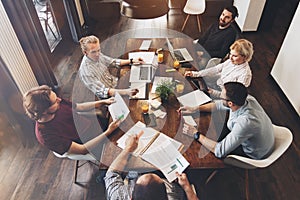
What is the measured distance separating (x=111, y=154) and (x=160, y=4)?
113 cm

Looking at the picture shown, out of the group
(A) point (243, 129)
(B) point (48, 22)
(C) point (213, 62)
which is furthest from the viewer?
(B) point (48, 22)

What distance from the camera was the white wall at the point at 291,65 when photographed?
2859mm

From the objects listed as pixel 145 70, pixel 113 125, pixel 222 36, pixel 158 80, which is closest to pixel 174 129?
pixel 113 125

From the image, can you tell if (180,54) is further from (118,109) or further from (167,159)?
(167,159)

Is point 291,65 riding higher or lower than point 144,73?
lower

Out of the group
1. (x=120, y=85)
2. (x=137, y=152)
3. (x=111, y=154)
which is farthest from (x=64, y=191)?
(x=120, y=85)

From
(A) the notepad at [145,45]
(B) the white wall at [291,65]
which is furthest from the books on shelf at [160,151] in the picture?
(B) the white wall at [291,65]

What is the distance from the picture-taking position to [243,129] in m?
1.68

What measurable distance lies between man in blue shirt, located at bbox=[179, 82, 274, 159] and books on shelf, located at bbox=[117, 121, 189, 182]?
0.22m

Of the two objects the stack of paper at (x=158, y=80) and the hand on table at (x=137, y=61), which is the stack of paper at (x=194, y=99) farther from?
the hand on table at (x=137, y=61)

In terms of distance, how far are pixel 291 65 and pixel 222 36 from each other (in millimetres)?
971

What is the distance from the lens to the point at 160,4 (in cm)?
128

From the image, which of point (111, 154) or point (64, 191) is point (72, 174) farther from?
point (111, 154)

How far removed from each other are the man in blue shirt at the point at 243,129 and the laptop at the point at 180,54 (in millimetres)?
1008
